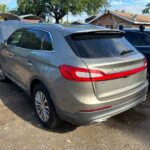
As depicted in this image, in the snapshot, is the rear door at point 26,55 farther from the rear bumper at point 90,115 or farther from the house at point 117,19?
the house at point 117,19

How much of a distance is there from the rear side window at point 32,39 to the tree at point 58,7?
35.2 metres

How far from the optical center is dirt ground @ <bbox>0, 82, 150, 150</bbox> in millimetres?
3757

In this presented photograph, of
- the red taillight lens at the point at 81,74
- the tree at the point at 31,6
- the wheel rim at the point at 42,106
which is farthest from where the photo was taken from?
the tree at the point at 31,6

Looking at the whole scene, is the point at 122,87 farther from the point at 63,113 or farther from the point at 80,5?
the point at 80,5

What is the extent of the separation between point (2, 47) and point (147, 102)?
3.66 m

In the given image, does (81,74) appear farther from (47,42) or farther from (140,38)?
(140,38)

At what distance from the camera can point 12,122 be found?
177 inches

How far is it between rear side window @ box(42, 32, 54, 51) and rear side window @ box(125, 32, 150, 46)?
3147 mm

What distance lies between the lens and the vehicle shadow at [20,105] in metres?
4.30

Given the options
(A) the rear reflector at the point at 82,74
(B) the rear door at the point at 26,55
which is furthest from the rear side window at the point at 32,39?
(A) the rear reflector at the point at 82,74

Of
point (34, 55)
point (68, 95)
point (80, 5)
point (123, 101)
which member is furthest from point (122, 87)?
point (80, 5)

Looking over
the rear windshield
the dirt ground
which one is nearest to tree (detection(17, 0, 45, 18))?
the dirt ground

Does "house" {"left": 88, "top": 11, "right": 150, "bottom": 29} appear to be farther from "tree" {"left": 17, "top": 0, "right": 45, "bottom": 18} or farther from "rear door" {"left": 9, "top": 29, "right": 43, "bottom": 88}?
"rear door" {"left": 9, "top": 29, "right": 43, "bottom": 88}

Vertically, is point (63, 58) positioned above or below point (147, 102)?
above
